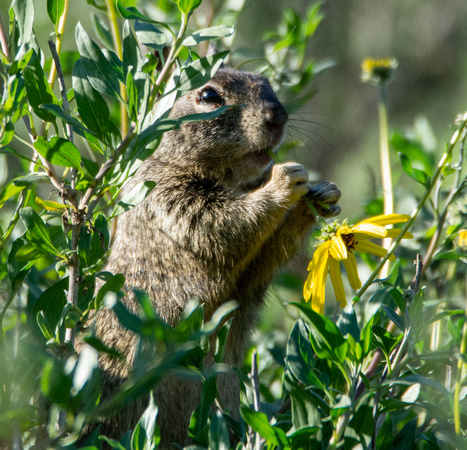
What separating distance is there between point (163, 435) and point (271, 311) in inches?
42.9

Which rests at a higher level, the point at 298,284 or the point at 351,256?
the point at 351,256

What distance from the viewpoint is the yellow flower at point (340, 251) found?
213 centimetres

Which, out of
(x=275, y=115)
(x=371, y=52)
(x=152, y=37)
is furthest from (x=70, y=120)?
(x=371, y=52)

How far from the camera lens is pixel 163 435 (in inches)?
109

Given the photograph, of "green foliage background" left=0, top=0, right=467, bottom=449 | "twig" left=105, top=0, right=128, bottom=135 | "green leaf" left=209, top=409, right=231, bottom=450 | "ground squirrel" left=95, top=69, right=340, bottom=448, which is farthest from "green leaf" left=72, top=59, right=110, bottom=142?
"ground squirrel" left=95, top=69, right=340, bottom=448

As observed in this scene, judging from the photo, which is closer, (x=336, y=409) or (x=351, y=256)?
(x=336, y=409)

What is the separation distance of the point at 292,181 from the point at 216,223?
1.37 ft

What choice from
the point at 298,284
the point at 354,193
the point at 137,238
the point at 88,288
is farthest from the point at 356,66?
the point at 88,288

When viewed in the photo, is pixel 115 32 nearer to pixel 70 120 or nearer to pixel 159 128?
pixel 70 120

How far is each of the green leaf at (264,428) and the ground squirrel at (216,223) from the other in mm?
1260

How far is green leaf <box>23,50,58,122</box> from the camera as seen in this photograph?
191cm

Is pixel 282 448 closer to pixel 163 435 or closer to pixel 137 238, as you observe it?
pixel 163 435

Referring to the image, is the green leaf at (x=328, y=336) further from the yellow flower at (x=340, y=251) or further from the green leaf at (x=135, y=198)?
the green leaf at (x=135, y=198)

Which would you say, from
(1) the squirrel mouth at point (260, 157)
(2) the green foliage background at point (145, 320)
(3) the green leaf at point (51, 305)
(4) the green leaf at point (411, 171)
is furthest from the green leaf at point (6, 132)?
(1) the squirrel mouth at point (260, 157)
